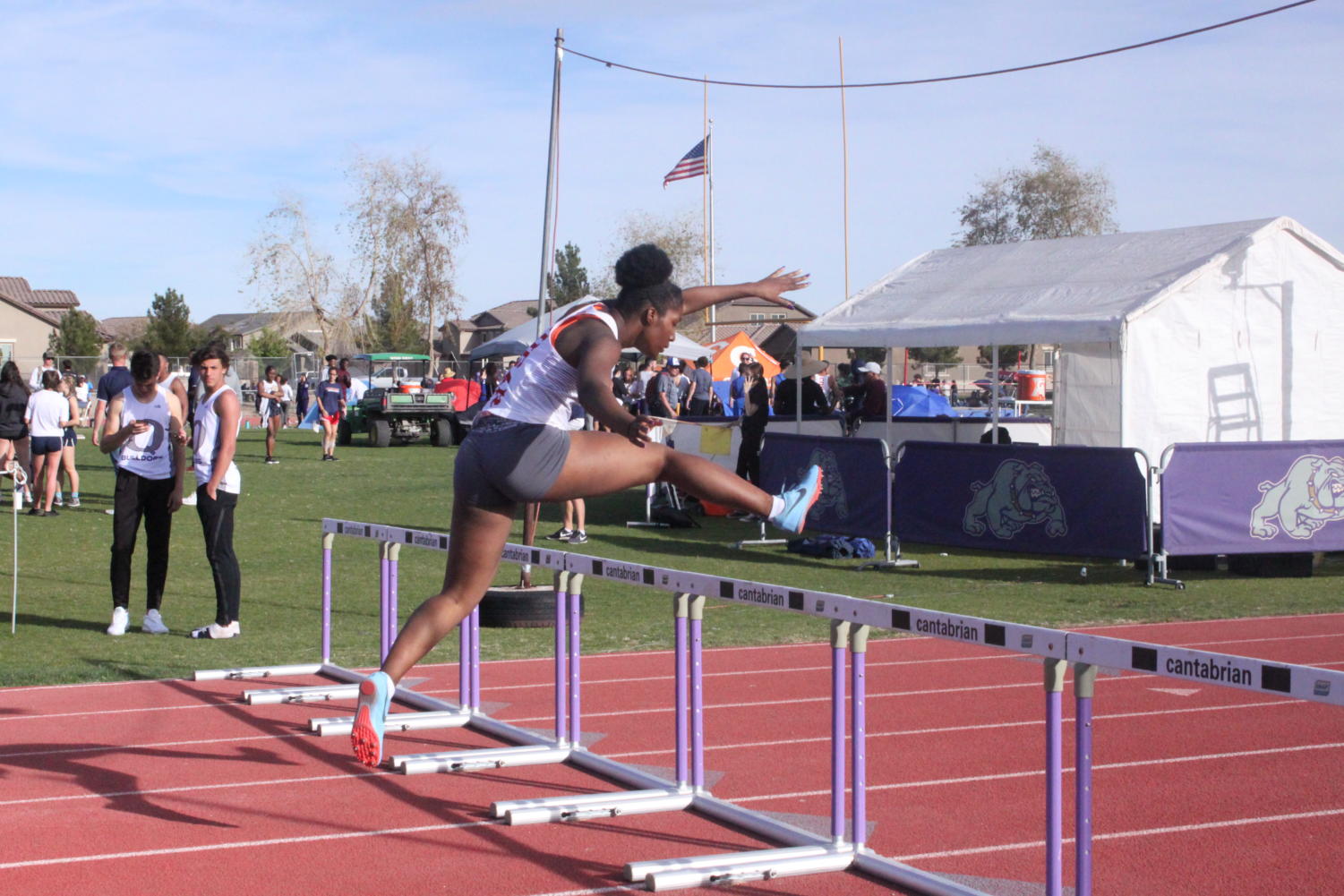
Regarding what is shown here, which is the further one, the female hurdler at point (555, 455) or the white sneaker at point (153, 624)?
the white sneaker at point (153, 624)

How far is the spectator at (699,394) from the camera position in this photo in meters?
24.4

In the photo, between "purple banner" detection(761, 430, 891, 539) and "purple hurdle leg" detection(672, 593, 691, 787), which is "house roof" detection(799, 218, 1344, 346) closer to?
"purple banner" detection(761, 430, 891, 539)

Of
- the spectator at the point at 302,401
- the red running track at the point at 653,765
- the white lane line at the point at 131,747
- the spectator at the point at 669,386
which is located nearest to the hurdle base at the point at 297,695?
the red running track at the point at 653,765

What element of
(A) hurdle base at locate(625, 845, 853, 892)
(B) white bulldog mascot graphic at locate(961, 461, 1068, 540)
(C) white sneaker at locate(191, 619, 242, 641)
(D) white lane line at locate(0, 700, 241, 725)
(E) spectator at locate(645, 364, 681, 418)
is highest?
(E) spectator at locate(645, 364, 681, 418)

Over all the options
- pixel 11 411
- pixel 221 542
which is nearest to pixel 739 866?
pixel 221 542

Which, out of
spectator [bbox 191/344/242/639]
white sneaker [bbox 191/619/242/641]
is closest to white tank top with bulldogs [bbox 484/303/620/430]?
spectator [bbox 191/344/242/639]

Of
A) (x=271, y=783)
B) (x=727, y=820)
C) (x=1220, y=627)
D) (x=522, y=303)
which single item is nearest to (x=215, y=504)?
(x=271, y=783)

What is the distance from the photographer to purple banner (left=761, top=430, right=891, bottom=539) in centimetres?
1519

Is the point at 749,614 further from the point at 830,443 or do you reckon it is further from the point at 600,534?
the point at 600,534

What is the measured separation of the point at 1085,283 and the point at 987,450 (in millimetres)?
3295

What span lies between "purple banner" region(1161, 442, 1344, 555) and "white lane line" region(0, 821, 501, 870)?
9457 millimetres

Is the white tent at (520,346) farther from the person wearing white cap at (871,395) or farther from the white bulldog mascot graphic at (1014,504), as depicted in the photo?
the white bulldog mascot graphic at (1014,504)

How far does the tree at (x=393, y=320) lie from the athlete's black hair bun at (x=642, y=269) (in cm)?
6110

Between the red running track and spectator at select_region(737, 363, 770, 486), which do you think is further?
spectator at select_region(737, 363, 770, 486)
